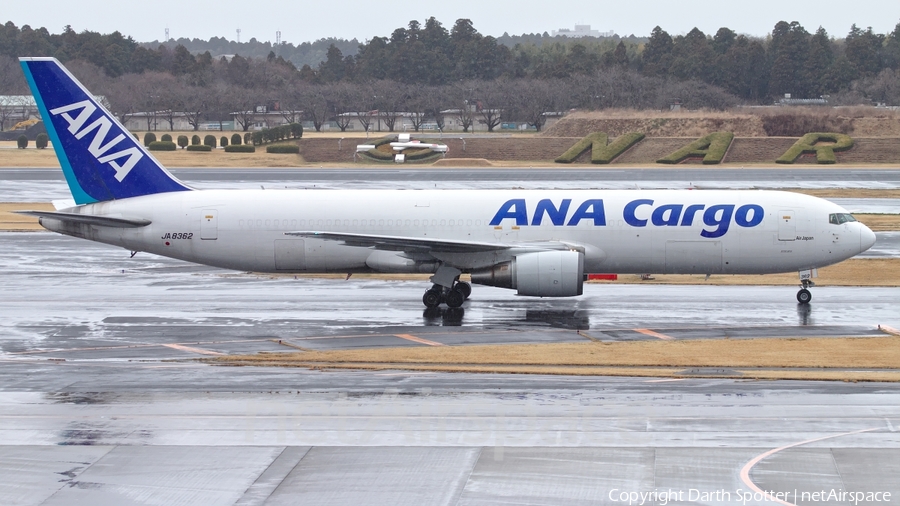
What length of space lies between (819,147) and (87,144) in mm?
84135

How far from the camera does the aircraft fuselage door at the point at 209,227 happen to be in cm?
3472

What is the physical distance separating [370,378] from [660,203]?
569 inches

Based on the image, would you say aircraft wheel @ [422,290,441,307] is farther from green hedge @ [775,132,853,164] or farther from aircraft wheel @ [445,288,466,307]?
green hedge @ [775,132,853,164]

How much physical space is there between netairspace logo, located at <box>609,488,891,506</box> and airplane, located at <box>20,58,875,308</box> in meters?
16.9

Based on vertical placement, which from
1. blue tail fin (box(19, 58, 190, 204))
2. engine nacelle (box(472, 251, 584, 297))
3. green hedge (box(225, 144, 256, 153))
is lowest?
engine nacelle (box(472, 251, 584, 297))

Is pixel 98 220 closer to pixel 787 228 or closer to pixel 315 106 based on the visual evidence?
pixel 787 228

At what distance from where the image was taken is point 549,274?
32.1 m

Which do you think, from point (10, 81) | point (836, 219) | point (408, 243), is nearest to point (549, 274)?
point (408, 243)

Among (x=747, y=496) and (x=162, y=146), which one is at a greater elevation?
(x=162, y=146)

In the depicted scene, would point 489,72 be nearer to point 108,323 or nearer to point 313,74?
point 313,74

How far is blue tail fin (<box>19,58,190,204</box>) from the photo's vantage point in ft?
111

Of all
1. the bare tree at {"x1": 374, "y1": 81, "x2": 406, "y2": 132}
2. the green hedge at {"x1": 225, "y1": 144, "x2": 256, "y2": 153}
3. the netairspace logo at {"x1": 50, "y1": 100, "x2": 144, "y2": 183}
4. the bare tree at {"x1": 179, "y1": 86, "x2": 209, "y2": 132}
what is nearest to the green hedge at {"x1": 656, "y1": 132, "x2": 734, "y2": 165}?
the green hedge at {"x1": 225, "y1": 144, "x2": 256, "y2": 153}

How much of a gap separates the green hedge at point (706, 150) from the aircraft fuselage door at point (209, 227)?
69.8 meters

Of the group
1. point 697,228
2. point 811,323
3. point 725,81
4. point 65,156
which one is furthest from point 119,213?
point 725,81
